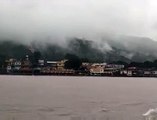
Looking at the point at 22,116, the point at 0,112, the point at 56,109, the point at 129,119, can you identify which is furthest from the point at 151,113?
the point at 56,109

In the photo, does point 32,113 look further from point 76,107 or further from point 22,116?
point 76,107

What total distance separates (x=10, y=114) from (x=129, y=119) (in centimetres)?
1160

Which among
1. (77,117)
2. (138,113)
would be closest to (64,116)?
(77,117)

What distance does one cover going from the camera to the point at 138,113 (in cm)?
5634

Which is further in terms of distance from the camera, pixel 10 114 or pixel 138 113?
pixel 138 113

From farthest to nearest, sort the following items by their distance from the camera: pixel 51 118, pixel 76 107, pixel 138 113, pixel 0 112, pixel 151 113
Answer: pixel 76 107 → pixel 138 113 → pixel 0 112 → pixel 51 118 → pixel 151 113

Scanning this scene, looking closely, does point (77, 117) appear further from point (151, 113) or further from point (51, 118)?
point (151, 113)

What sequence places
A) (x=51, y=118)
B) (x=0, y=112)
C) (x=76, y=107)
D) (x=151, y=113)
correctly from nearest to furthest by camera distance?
(x=151, y=113) < (x=51, y=118) < (x=0, y=112) < (x=76, y=107)

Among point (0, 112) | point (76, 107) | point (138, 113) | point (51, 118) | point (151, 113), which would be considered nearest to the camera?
point (151, 113)

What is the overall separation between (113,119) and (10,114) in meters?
10.1

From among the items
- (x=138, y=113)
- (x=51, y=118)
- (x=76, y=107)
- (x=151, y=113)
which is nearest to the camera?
(x=151, y=113)

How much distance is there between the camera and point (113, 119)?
50.4 m

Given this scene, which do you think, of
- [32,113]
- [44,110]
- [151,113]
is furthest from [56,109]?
[151,113]

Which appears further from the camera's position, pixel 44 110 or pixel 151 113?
pixel 44 110
